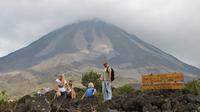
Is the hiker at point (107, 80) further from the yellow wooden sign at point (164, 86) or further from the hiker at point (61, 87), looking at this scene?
the yellow wooden sign at point (164, 86)

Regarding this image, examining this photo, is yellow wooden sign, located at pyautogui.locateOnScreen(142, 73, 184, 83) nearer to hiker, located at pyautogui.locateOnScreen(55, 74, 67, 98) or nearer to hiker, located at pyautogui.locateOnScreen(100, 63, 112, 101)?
hiker, located at pyautogui.locateOnScreen(100, 63, 112, 101)

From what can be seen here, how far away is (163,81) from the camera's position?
17.9 meters

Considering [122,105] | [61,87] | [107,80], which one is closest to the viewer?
[122,105]

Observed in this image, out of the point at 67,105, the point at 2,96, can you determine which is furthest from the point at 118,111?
the point at 2,96

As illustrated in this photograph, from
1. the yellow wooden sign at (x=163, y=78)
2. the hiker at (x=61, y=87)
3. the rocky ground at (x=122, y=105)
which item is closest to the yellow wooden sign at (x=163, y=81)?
the yellow wooden sign at (x=163, y=78)

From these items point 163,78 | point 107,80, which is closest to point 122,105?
point 107,80

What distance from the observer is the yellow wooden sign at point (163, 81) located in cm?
1744

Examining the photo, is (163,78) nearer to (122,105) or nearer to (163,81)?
(163,81)

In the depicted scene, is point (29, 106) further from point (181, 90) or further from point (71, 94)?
point (181, 90)

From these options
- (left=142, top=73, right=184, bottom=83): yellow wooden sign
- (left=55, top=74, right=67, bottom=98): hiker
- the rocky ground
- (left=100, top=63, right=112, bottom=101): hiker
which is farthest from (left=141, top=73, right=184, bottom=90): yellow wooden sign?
(left=55, top=74, right=67, bottom=98): hiker

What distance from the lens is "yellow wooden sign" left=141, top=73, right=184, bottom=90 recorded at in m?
17.4

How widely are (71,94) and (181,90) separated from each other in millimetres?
3910

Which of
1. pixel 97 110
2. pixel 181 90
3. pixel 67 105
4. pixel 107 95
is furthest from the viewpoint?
pixel 181 90

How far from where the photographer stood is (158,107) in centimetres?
1334
